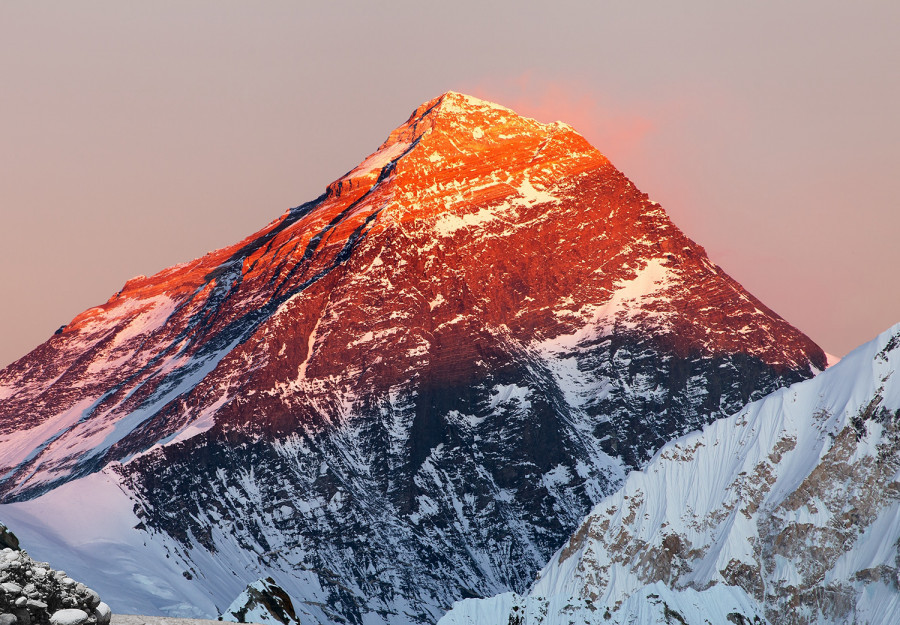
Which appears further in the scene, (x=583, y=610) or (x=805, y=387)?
(x=805, y=387)

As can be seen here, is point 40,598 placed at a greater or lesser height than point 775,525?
greater

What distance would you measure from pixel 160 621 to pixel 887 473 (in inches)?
5400

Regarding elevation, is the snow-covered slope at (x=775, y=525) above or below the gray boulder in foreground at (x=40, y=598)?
below

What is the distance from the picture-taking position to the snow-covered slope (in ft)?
554

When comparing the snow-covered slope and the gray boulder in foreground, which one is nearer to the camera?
the gray boulder in foreground

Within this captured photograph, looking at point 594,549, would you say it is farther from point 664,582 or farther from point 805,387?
point 805,387

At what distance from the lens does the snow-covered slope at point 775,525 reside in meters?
169

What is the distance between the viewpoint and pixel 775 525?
180625mm

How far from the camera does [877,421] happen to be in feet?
586

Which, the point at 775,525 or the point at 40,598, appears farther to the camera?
the point at 775,525

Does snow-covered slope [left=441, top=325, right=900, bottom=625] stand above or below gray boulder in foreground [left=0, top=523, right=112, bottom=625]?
below

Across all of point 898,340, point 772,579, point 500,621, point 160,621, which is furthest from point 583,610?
point 160,621

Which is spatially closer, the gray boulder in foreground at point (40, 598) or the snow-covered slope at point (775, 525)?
the gray boulder in foreground at point (40, 598)

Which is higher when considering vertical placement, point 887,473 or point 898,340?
point 898,340
